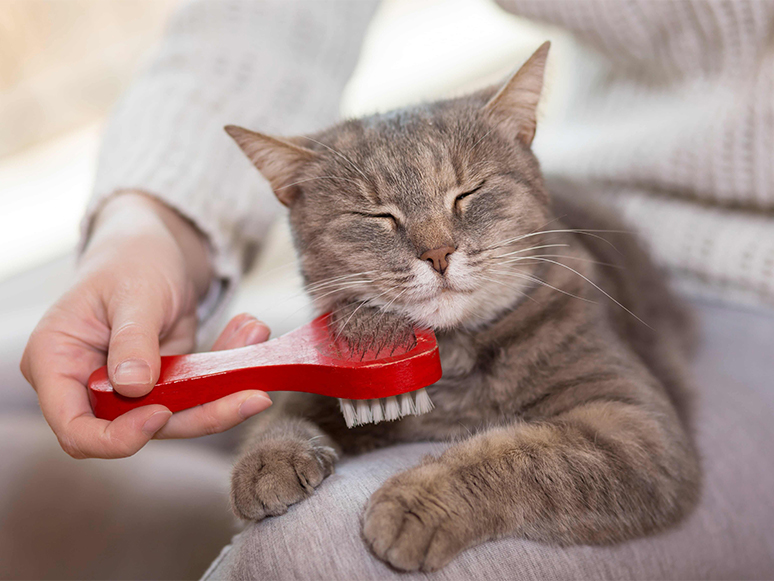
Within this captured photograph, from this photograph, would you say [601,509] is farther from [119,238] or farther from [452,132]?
[119,238]

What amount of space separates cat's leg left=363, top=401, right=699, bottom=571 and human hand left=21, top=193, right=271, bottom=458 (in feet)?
0.90

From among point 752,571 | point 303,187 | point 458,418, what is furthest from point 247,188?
point 752,571

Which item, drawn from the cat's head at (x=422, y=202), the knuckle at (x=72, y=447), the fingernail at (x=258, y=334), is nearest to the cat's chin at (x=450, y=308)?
the cat's head at (x=422, y=202)

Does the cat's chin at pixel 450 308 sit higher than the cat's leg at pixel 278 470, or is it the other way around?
the cat's chin at pixel 450 308

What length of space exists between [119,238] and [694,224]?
1.40m

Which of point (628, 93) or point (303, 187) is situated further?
point (628, 93)

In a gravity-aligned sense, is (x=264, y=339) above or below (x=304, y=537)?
above

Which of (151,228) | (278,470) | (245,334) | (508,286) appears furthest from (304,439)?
(151,228)

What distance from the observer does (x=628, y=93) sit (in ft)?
5.57

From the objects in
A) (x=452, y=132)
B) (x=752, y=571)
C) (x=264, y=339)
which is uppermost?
(x=452, y=132)

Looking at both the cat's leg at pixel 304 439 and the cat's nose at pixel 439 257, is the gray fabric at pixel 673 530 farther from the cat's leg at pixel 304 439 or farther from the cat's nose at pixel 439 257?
the cat's nose at pixel 439 257

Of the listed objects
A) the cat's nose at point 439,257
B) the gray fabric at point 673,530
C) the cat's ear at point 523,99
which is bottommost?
the gray fabric at point 673,530

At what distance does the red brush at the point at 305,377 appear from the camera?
0.82 metres

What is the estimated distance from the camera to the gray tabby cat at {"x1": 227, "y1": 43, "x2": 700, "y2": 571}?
81 cm
